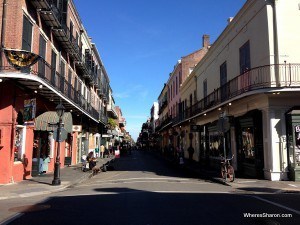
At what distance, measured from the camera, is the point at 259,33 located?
16.5 meters

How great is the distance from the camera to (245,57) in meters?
18.5

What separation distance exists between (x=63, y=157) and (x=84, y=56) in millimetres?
9740

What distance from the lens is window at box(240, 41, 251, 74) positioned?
18.0 metres

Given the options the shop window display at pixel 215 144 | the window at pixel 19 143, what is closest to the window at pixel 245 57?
the shop window display at pixel 215 144

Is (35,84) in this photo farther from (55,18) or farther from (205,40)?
(205,40)

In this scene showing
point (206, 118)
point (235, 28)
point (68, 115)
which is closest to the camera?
point (68, 115)

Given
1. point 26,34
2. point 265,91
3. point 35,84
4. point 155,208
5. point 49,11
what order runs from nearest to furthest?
point 155,208, point 265,91, point 35,84, point 26,34, point 49,11

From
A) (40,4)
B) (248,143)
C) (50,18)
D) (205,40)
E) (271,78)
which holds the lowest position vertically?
(248,143)

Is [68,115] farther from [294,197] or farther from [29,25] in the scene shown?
[294,197]

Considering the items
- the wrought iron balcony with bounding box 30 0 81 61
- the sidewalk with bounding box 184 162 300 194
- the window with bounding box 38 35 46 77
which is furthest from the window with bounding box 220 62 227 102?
the window with bounding box 38 35 46 77

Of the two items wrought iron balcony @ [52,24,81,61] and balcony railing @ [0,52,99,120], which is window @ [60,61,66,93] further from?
wrought iron balcony @ [52,24,81,61]

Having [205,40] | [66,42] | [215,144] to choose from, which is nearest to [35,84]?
[66,42]

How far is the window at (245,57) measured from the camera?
59.1 feet

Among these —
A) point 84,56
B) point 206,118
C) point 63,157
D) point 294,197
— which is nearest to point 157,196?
point 294,197
